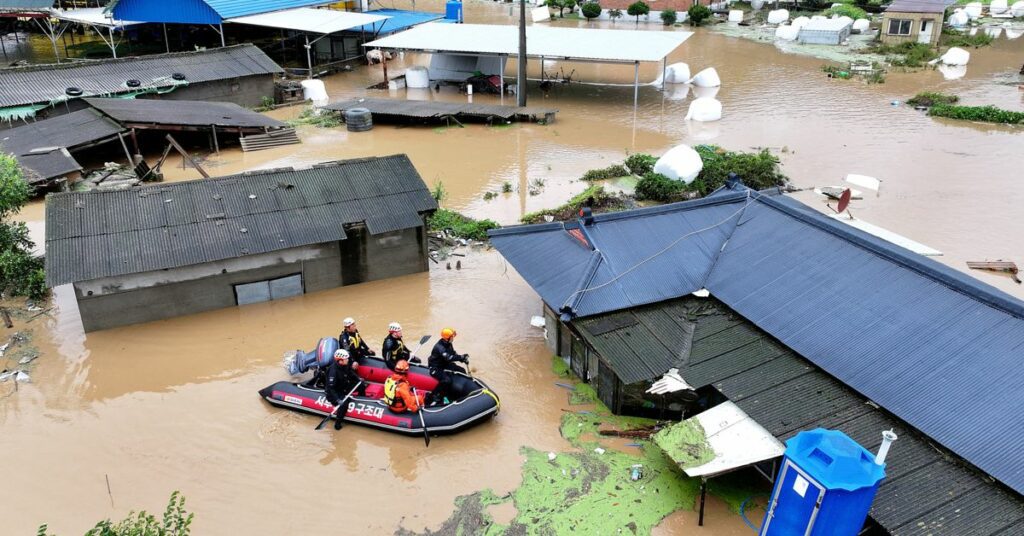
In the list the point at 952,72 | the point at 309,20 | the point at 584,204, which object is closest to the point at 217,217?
the point at 584,204

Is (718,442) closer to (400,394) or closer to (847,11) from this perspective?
(400,394)

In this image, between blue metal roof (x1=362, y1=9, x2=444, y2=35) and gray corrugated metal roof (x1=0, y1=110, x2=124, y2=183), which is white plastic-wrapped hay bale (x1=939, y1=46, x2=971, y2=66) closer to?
blue metal roof (x1=362, y1=9, x2=444, y2=35)

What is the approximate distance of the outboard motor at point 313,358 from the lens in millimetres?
12234

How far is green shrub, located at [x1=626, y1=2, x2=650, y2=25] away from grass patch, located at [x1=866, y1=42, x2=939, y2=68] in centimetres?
1517

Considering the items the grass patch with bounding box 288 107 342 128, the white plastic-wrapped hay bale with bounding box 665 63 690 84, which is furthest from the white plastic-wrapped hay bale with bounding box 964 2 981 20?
the grass patch with bounding box 288 107 342 128

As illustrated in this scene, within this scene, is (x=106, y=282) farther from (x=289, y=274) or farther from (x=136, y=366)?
(x=289, y=274)

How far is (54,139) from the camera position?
22.0 metres

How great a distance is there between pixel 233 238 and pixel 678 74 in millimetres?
25343

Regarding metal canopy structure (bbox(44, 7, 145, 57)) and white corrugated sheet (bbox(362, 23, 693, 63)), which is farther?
metal canopy structure (bbox(44, 7, 145, 57))

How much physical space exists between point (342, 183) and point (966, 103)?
28066 millimetres

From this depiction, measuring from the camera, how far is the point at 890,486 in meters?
8.43

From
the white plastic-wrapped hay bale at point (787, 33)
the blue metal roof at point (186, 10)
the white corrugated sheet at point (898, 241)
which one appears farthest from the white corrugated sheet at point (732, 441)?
the white plastic-wrapped hay bale at point (787, 33)

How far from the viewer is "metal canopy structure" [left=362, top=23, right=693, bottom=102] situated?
2947 centimetres

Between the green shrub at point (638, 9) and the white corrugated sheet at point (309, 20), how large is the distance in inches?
807
